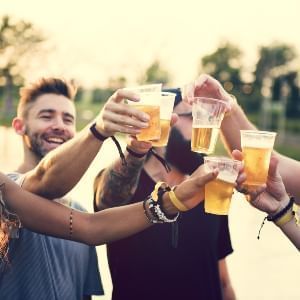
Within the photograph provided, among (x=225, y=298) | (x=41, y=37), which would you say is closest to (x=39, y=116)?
(x=225, y=298)

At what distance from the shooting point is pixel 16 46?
122 feet

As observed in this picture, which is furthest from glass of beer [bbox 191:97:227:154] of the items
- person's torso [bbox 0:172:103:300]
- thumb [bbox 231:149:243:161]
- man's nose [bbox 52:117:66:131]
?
man's nose [bbox 52:117:66:131]

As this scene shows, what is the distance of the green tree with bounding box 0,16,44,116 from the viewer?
36.2m

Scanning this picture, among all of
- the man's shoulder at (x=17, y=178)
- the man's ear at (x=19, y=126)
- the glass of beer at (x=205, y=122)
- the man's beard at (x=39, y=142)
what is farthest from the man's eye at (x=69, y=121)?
the glass of beer at (x=205, y=122)

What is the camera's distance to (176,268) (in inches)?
111

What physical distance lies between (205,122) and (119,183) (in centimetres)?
81

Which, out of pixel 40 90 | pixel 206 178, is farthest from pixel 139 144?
pixel 40 90

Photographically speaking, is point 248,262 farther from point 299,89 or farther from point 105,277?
point 299,89

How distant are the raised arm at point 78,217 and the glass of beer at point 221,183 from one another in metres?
0.07

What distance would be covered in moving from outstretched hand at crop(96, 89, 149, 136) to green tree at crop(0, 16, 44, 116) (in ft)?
117

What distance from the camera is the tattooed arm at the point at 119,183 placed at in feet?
9.27

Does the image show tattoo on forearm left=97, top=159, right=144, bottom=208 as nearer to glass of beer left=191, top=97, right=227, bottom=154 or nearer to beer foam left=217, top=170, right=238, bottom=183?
glass of beer left=191, top=97, right=227, bottom=154

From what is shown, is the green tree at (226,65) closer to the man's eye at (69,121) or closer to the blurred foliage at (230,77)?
the blurred foliage at (230,77)

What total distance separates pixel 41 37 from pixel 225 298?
124 feet
